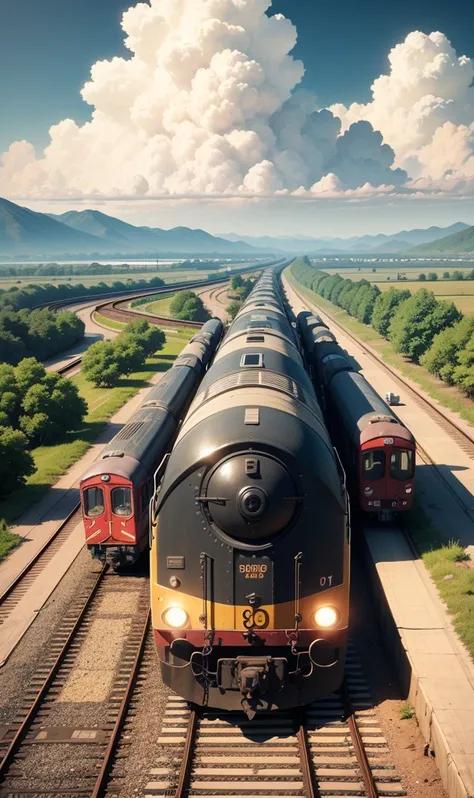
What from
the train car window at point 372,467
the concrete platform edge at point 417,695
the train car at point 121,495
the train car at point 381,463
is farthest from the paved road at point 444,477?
the train car at point 121,495

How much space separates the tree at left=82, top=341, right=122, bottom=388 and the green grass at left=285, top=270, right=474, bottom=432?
25.3 meters

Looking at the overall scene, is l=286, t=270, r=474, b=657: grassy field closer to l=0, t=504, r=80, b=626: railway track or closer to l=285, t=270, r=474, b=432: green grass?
l=0, t=504, r=80, b=626: railway track

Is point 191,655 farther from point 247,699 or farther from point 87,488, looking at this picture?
point 87,488

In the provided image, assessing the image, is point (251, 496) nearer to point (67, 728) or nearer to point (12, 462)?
point (67, 728)

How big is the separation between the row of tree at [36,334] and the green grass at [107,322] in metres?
8.92

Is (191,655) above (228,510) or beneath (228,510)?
beneath

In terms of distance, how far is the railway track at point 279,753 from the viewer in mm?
10953

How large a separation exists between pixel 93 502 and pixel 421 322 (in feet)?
143

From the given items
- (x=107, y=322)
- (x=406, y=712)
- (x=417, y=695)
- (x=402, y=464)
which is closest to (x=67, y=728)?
(x=406, y=712)

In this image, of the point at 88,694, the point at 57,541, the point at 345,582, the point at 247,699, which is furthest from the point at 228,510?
the point at 57,541

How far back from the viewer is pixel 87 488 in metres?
18.4

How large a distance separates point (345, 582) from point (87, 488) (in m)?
9.76

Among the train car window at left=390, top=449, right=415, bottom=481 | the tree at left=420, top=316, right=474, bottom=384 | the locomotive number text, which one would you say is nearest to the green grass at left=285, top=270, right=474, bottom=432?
the tree at left=420, top=316, right=474, bottom=384

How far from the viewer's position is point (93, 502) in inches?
725
